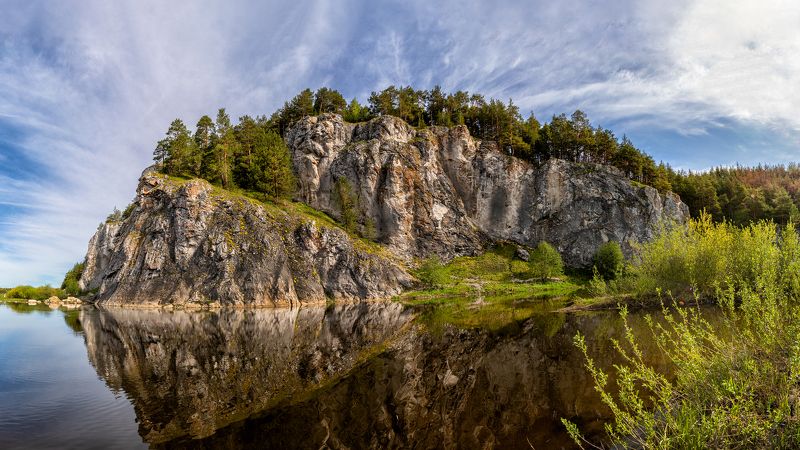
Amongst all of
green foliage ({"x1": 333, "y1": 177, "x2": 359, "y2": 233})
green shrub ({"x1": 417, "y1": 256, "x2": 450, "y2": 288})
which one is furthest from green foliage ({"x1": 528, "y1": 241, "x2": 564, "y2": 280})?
green foliage ({"x1": 333, "y1": 177, "x2": 359, "y2": 233})

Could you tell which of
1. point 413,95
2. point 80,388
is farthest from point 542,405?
point 413,95

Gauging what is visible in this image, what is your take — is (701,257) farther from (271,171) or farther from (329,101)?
(329,101)

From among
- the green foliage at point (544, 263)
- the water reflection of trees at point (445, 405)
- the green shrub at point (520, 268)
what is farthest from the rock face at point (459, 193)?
the water reflection of trees at point (445, 405)

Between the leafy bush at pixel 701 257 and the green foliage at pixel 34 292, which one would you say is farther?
the green foliage at pixel 34 292

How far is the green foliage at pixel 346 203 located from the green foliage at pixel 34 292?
84322mm

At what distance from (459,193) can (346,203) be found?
32282 mm

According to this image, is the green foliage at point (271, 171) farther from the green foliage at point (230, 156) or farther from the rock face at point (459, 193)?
the rock face at point (459, 193)

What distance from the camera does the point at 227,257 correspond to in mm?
64938

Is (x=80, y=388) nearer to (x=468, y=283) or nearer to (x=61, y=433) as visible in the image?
(x=61, y=433)

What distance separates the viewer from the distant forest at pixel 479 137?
293ft

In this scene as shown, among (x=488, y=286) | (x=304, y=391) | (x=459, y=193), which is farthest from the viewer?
(x=459, y=193)

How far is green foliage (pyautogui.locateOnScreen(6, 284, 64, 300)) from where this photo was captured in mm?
112000

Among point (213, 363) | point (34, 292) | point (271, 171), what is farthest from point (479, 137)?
point (34, 292)

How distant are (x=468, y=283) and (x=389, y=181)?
32.9 m
